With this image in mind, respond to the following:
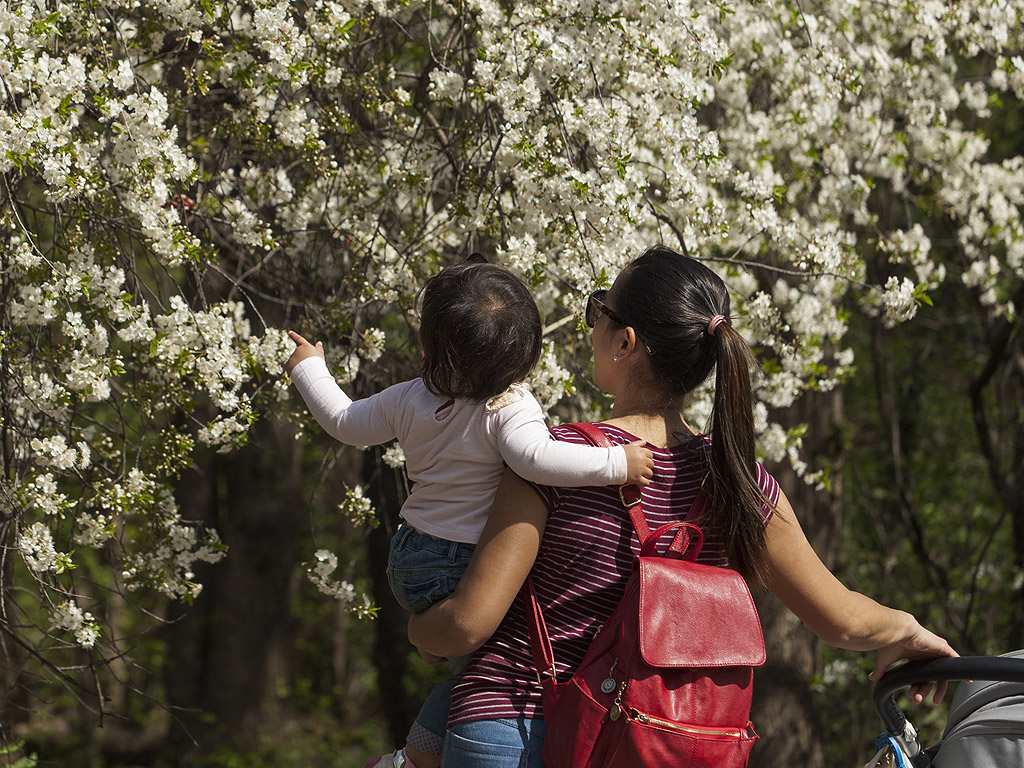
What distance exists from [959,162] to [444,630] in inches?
153

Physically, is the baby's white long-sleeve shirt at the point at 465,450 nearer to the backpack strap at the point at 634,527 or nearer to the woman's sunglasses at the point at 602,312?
the backpack strap at the point at 634,527

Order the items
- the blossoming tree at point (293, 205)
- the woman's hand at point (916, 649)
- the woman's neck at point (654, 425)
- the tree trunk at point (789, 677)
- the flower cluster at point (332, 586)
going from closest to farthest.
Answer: the woman's neck at point (654, 425) → the woman's hand at point (916, 649) → the blossoming tree at point (293, 205) → the flower cluster at point (332, 586) → the tree trunk at point (789, 677)

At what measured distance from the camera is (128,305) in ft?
8.07

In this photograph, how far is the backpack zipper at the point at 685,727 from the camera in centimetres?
155

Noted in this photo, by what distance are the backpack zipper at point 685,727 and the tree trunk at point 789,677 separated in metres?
3.13

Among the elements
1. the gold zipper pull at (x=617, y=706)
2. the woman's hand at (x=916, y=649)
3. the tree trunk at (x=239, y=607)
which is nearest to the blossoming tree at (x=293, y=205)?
the woman's hand at (x=916, y=649)

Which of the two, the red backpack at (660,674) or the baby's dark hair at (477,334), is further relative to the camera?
the baby's dark hair at (477,334)

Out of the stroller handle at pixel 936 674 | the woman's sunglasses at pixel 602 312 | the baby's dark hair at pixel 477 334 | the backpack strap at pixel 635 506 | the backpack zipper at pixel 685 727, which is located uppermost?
the woman's sunglasses at pixel 602 312

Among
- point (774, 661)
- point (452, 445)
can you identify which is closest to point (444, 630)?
point (452, 445)

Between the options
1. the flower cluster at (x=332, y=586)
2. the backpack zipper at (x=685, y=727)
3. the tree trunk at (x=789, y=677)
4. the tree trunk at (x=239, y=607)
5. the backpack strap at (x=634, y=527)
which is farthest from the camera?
the tree trunk at (x=239, y=607)

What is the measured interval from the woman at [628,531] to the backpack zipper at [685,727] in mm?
151

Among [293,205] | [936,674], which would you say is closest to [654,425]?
[936,674]

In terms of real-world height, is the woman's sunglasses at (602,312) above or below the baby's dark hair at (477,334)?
above

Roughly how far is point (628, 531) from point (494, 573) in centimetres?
24
